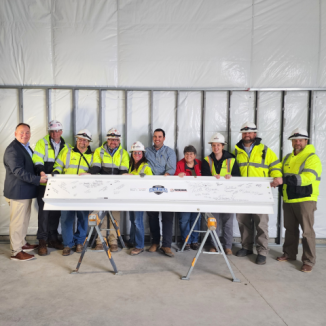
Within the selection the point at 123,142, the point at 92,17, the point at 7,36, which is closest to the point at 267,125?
the point at 123,142

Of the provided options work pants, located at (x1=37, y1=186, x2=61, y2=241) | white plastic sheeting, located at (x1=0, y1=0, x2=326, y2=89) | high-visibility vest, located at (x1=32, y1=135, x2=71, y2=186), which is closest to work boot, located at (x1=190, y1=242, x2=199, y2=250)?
work pants, located at (x1=37, y1=186, x2=61, y2=241)

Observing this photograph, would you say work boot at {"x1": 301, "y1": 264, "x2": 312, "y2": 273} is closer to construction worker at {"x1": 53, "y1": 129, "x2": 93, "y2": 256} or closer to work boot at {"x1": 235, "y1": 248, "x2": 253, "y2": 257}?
work boot at {"x1": 235, "y1": 248, "x2": 253, "y2": 257}

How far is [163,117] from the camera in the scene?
175 inches

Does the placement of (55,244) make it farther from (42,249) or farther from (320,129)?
(320,129)

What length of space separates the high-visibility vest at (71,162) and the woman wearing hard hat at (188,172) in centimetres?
143

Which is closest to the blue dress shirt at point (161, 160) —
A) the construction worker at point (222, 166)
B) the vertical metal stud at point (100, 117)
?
the construction worker at point (222, 166)

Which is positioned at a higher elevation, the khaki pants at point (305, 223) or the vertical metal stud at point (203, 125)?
the vertical metal stud at point (203, 125)

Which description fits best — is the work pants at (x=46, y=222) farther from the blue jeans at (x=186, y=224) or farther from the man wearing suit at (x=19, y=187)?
the blue jeans at (x=186, y=224)

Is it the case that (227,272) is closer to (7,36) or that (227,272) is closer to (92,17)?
(92,17)

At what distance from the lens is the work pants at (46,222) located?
3.94 metres

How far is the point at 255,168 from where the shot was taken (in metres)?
3.81

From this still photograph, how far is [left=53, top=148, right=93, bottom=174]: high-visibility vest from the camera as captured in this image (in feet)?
12.7

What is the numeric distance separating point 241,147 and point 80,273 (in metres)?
2.89

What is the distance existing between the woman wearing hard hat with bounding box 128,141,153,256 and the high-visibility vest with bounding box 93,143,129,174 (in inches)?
4.9
